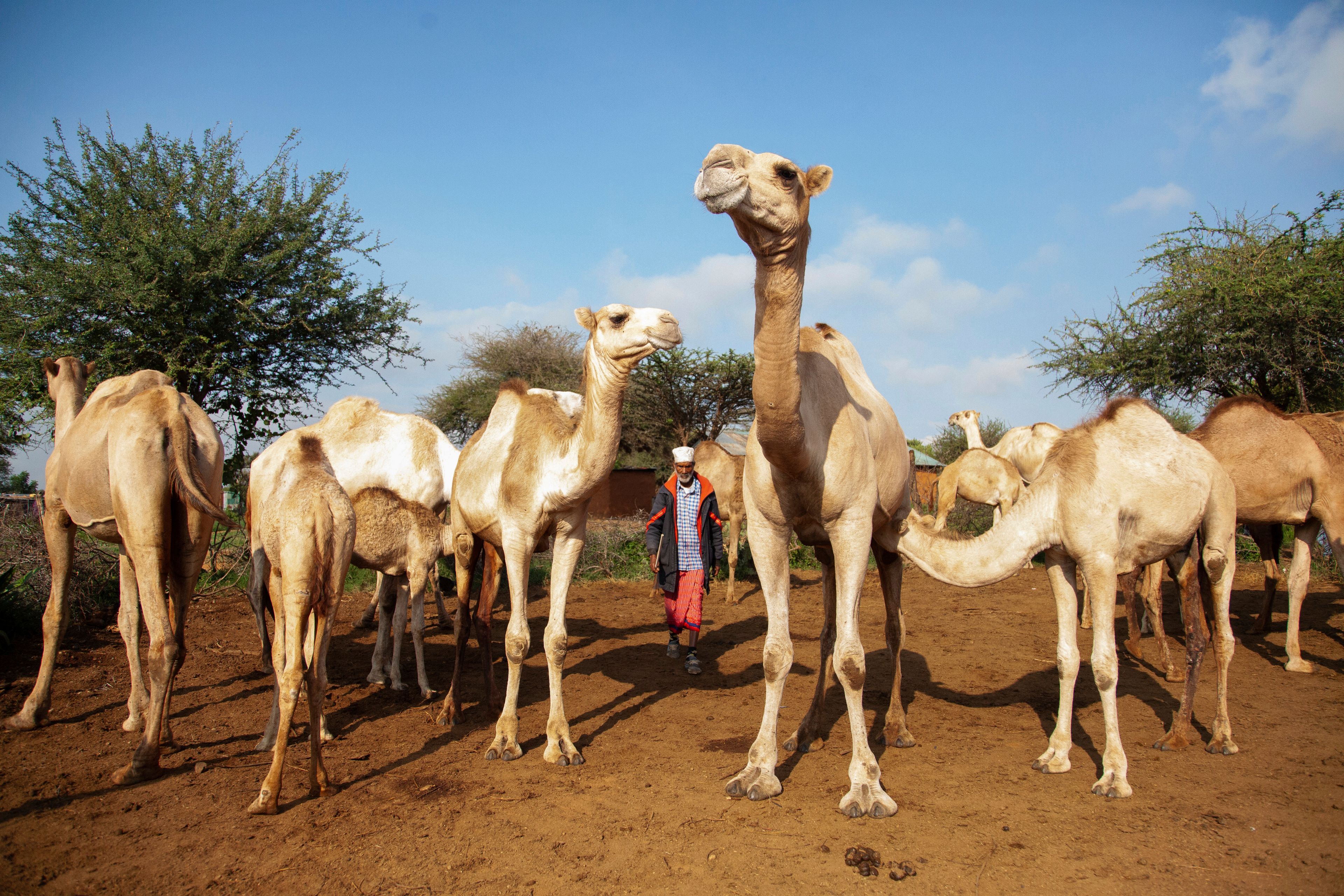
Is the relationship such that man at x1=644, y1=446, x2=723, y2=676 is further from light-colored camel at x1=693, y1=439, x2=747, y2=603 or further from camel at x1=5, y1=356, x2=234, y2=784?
camel at x1=5, y1=356, x2=234, y2=784

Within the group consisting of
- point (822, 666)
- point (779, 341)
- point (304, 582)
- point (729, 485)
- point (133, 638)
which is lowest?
point (822, 666)

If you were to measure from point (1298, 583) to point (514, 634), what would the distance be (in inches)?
331

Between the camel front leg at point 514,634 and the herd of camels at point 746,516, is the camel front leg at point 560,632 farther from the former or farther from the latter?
the camel front leg at point 514,634

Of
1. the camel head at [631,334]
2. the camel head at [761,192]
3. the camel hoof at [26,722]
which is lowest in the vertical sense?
the camel hoof at [26,722]

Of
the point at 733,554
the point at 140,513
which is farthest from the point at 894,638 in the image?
the point at 733,554

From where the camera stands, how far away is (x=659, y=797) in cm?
444

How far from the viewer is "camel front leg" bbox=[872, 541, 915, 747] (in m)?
5.49

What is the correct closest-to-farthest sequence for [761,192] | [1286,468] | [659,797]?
[761,192], [659,797], [1286,468]

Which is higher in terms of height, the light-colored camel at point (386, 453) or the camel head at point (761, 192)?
the camel head at point (761, 192)

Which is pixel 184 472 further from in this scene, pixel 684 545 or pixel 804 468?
pixel 684 545

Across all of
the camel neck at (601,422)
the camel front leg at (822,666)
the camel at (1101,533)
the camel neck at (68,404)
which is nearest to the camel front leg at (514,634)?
the camel neck at (601,422)

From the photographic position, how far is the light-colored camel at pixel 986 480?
514 inches

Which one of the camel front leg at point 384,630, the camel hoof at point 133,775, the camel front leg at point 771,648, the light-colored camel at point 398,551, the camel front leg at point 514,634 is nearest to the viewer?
the camel front leg at point 771,648

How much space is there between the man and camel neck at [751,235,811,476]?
491cm
